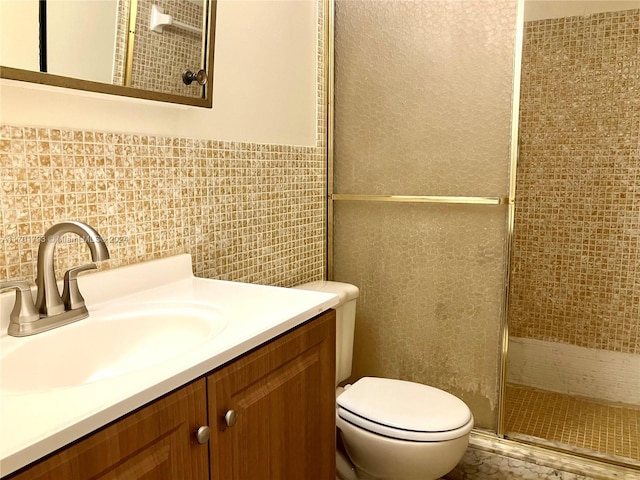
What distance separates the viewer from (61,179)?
1.09 m

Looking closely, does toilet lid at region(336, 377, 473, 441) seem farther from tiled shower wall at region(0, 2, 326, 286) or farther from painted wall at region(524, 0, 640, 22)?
painted wall at region(524, 0, 640, 22)

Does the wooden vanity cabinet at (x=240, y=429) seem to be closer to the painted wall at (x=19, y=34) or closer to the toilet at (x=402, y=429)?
the toilet at (x=402, y=429)

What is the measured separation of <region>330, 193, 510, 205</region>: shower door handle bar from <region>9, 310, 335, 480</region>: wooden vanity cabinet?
866 mm

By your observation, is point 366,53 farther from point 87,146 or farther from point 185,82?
point 87,146

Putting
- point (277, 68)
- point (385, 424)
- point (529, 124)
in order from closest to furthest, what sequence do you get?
point (385, 424)
point (277, 68)
point (529, 124)

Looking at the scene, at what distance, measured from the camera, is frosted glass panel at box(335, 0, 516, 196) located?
1.80m

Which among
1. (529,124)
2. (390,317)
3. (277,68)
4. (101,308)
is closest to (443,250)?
(390,317)

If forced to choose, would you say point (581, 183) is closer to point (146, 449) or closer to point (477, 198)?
point (477, 198)

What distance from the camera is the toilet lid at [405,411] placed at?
151 cm

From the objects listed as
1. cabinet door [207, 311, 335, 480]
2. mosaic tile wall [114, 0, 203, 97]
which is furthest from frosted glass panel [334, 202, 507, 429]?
mosaic tile wall [114, 0, 203, 97]

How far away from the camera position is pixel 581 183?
2.50 metres

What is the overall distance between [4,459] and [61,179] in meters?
0.67

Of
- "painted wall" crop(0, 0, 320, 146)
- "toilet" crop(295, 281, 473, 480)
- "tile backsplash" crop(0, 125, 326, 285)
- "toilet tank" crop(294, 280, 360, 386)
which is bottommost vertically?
"toilet" crop(295, 281, 473, 480)

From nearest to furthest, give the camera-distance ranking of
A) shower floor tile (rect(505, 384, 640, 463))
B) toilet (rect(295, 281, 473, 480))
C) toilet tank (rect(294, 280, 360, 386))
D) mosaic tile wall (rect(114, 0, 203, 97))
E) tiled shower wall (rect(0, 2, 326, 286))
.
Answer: tiled shower wall (rect(0, 2, 326, 286))
mosaic tile wall (rect(114, 0, 203, 97))
toilet (rect(295, 281, 473, 480))
toilet tank (rect(294, 280, 360, 386))
shower floor tile (rect(505, 384, 640, 463))
